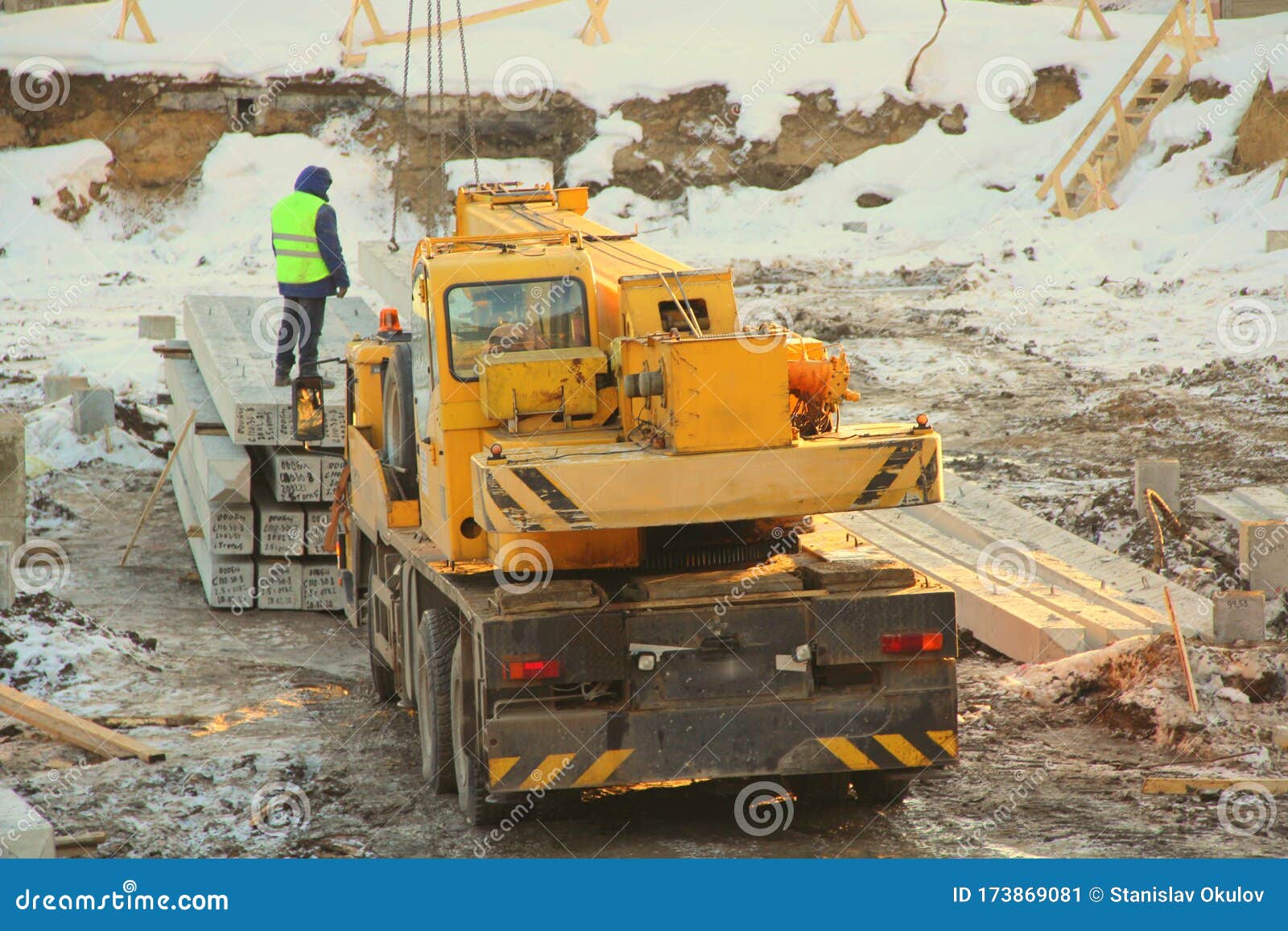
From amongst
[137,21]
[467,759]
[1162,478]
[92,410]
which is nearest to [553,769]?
[467,759]

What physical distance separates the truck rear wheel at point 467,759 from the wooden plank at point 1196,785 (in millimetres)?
2981

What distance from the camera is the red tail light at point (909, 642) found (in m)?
6.75

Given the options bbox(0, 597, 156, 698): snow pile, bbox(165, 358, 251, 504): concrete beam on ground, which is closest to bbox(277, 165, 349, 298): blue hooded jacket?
bbox(165, 358, 251, 504): concrete beam on ground

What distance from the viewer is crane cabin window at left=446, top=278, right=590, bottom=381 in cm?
728

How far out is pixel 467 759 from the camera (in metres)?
7.18

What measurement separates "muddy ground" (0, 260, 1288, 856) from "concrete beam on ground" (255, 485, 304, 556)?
53 centimetres

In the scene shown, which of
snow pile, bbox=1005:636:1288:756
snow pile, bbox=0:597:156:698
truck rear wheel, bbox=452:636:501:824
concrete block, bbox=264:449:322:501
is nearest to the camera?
truck rear wheel, bbox=452:636:501:824

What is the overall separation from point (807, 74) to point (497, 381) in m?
20.4

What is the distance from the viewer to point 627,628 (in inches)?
261

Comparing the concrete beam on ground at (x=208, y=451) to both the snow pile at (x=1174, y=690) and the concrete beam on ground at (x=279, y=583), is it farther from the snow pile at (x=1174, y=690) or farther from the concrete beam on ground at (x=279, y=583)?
the snow pile at (x=1174, y=690)

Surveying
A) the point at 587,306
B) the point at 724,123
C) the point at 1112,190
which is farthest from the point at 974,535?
the point at 724,123

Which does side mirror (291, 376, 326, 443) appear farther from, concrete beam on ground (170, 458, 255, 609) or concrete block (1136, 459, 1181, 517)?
concrete block (1136, 459, 1181, 517)

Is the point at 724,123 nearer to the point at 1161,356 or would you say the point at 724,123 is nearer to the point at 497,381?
the point at 1161,356

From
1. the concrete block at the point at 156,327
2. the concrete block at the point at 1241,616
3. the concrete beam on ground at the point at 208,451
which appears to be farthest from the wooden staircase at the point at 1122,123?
the concrete block at the point at 1241,616
